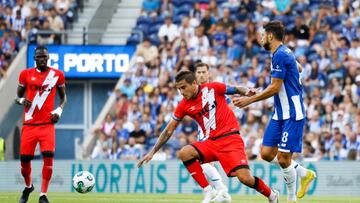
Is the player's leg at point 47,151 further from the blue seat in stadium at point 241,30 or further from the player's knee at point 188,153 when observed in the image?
the blue seat in stadium at point 241,30

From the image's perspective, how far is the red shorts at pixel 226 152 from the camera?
50.8 ft

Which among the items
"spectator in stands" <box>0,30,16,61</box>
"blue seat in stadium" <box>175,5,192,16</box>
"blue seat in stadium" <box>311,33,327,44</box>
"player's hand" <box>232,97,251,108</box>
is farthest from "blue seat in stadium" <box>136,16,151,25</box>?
"player's hand" <box>232,97,251,108</box>

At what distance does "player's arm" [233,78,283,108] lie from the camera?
48.7 feet

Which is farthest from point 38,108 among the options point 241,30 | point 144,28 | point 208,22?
point 144,28

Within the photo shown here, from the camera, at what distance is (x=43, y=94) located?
17.8 metres

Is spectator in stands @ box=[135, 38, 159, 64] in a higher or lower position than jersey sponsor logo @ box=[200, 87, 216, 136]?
higher

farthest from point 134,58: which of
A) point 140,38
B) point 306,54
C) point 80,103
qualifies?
point 306,54

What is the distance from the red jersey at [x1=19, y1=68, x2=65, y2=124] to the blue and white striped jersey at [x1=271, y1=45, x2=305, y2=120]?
158 inches

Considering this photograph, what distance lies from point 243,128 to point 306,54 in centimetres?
268

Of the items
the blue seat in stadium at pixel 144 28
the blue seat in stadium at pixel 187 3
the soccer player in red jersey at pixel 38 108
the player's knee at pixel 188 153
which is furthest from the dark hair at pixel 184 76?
the blue seat in stadium at pixel 144 28

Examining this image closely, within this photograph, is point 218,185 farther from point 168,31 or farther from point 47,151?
point 168,31

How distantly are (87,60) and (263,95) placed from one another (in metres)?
19.1

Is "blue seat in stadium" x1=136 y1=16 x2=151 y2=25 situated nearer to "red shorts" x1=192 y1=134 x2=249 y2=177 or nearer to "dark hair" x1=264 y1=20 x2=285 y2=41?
"red shorts" x1=192 y1=134 x2=249 y2=177

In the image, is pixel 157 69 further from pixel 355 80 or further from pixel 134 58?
pixel 355 80
